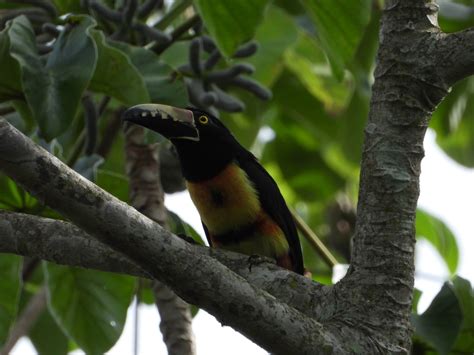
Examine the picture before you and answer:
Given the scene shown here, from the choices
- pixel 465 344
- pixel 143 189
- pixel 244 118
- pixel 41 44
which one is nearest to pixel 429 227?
pixel 244 118

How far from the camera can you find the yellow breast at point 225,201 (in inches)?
171

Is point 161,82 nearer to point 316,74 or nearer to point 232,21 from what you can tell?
point 232,21

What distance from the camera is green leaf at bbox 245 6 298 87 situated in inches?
193

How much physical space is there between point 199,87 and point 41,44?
67 cm

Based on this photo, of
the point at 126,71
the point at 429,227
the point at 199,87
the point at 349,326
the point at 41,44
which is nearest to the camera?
the point at 349,326

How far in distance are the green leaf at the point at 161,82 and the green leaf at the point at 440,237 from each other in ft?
7.51

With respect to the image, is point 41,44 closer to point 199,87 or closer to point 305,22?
point 199,87

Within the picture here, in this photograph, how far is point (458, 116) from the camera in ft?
18.8

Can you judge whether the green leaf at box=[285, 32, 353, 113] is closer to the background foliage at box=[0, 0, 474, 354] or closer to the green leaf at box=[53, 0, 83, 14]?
the background foliage at box=[0, 0, 474, 354]

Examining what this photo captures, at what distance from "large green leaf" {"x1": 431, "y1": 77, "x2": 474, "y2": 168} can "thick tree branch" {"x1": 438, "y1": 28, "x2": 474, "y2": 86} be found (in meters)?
2.59

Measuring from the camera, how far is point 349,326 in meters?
2.76

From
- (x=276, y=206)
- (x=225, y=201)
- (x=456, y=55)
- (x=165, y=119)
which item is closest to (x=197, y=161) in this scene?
(x=225, y=201)

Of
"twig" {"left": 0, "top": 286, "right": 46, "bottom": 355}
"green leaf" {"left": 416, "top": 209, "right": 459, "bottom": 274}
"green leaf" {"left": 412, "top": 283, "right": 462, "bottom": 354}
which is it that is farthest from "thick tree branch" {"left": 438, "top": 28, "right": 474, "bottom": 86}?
"green leaf" {"left": 416, "top": 209, "right": 459, "bottom": 274}

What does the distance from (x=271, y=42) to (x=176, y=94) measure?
4.34 ft
